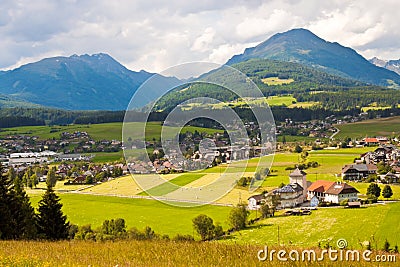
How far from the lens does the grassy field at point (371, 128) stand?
122 m

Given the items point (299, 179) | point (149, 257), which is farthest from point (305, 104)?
point (149, 257)

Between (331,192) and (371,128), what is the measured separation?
8392cm

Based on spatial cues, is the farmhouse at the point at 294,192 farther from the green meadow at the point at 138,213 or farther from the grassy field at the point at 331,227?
the green meadow at the point at 138,213

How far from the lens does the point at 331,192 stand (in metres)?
55.4

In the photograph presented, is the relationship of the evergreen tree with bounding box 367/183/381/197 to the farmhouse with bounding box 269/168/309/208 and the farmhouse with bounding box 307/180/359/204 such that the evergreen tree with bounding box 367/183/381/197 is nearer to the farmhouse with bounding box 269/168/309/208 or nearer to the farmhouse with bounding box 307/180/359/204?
the farmhouse with bounding box 307/180/359/204

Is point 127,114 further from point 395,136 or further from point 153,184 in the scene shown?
point 395,136

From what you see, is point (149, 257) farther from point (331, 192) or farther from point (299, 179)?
point (299, 179)

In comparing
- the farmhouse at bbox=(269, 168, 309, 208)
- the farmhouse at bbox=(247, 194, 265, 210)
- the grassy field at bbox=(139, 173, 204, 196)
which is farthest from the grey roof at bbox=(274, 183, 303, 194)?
the grassy field at bbox=(139, 173, 204, 196)

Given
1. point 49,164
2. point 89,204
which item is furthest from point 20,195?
point 49,164

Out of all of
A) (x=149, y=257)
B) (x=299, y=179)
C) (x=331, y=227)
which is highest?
(x=149, y=257)

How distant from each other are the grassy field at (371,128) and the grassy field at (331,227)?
8099 cm

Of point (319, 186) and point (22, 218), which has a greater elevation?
point (22, 218)

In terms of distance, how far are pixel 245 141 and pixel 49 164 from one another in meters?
97.7

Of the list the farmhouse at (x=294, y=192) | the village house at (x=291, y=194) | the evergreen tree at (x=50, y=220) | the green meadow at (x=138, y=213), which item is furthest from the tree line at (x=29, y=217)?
the farmhouse at (x=294, y=192)
